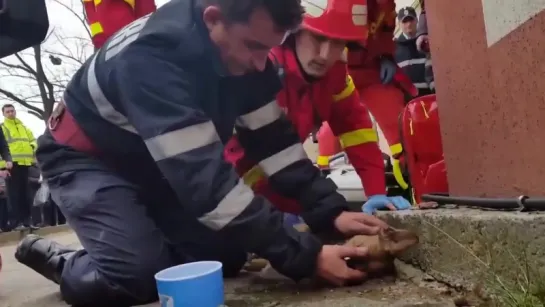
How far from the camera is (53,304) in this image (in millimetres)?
2123

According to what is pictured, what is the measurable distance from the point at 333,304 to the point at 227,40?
804 millimetres

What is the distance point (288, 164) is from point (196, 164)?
556mm

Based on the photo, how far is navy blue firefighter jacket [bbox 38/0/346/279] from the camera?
5.39ft

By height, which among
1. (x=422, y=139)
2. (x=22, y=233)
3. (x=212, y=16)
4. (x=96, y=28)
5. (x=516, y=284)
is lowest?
(x=22, y=233)

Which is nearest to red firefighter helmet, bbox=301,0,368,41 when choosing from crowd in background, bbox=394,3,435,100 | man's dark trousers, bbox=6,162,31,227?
crowd in background, bbox=394,3,435,100

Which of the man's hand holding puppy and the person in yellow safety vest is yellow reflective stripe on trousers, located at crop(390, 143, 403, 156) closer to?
the man's hand holding puppy

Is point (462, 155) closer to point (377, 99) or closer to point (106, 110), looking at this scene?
point (106, 110)

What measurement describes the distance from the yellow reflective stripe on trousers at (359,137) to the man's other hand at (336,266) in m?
1.06

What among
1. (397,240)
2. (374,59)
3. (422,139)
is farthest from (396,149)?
(397,240)

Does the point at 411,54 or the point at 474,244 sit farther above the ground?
the point at 411,54

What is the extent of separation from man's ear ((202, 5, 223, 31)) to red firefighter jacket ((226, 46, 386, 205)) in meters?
0.76

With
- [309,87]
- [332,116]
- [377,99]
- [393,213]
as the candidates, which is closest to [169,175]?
[393,213]

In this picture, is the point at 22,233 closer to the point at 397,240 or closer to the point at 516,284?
the point at 397,240

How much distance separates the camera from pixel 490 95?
1.65 metres
